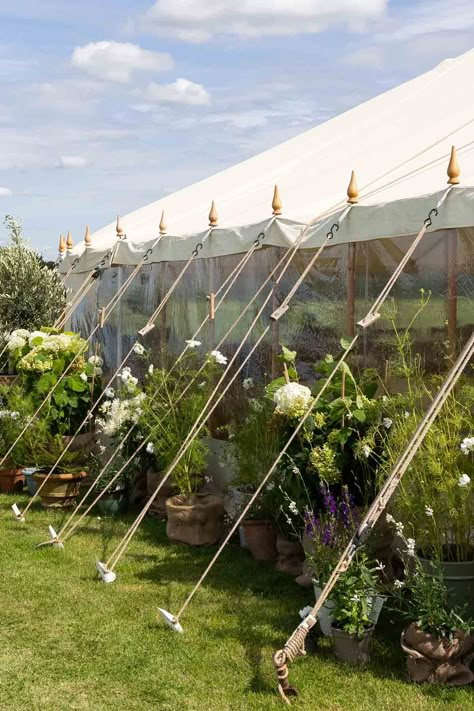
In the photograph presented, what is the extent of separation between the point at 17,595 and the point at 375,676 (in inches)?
99.0

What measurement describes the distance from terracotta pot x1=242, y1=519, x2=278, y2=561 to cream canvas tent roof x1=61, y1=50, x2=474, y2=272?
6.15 feet

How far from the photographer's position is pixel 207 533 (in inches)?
277

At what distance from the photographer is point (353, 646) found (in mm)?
4719

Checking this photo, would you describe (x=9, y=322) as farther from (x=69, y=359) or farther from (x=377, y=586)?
(x=377, y=586)

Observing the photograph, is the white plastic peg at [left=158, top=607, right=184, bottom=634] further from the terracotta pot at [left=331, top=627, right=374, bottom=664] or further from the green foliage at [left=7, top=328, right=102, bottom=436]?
the green foliage at [left=7, top=328, right=102, bottom=436]

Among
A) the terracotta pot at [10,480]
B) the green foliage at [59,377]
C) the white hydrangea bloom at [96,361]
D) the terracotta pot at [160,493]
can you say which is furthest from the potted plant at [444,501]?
the terracotta pot at [10,480]

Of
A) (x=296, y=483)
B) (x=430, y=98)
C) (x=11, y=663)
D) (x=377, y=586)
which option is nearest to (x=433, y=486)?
(x=377, y=586)

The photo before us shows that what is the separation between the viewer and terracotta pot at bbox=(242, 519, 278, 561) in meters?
6.58

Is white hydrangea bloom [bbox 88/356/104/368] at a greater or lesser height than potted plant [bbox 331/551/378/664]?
greater

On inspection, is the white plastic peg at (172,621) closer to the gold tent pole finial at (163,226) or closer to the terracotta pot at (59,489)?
the terracotta pot at (59,489)

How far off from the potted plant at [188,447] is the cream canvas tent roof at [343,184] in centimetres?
101

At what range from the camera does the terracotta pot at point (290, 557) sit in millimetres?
6273

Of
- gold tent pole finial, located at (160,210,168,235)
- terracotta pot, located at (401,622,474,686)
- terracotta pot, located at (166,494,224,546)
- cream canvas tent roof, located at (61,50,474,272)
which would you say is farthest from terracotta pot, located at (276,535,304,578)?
gold tent pole finial, located at (160,210,168,235)

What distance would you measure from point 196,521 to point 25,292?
190 inches
